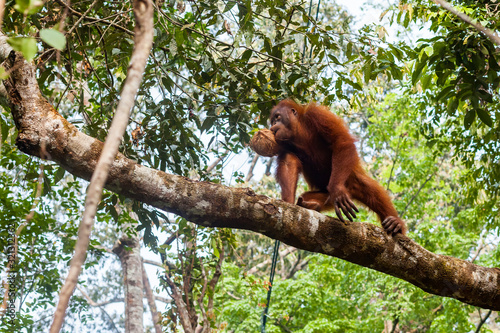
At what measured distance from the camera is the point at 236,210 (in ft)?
9.93

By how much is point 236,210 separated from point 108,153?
78.2 inches

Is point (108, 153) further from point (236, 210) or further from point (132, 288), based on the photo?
point (132, 288)

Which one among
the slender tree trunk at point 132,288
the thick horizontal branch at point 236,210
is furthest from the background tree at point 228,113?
the slender tree trunk at point 132,288

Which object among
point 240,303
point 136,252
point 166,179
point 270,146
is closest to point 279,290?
point 240,303

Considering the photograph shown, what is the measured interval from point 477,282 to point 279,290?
7.85 metres

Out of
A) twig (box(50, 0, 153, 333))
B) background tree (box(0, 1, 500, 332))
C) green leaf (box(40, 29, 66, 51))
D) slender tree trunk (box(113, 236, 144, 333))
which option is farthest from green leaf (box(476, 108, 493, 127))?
slender tree trunk (box(113, 236, 144, 333))

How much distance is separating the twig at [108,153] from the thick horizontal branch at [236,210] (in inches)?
63.6

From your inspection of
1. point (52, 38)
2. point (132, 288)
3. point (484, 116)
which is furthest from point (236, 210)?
point (132, 288)

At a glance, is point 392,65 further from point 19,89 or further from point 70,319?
point 70,319

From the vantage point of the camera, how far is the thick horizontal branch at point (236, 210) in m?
2.75

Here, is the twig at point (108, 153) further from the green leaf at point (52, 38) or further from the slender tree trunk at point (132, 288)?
the slender tree trunk at point (132, 288)

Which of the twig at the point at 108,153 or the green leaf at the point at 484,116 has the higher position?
the green leaf at the point at 484,116

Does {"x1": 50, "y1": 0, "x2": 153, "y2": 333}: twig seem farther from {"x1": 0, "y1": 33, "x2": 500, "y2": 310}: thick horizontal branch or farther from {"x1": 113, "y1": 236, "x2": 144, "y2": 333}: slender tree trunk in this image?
{"x1": 113, "y1": 236, "x2": 144, "y2": 333}: slender tree trunk

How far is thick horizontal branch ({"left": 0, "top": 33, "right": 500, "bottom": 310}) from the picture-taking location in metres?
2.75
